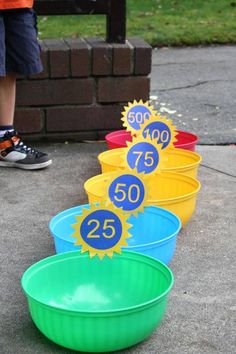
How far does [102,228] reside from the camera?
2051 millimetres

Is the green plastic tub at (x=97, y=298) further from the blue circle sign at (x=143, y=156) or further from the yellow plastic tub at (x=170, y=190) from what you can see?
A: the blue circle sign at (x=143, y=156)

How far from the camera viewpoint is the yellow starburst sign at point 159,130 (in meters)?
3.09

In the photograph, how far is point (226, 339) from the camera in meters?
2.01

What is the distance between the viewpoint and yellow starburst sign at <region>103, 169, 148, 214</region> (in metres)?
2.35

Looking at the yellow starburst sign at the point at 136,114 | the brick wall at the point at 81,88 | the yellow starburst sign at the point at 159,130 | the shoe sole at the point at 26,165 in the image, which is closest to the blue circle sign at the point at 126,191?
the yellow starburst sign at the point at 159,130

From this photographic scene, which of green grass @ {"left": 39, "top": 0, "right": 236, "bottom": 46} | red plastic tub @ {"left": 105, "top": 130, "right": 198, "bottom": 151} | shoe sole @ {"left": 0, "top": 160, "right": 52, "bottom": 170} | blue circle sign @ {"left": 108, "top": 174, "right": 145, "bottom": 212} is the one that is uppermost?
blue circle sign @ {"left": 108, "top": 174, "right": 145, "bottom": 212}

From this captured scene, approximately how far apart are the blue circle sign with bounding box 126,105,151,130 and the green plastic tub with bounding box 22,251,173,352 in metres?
1.14

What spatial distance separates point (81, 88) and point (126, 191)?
1.69 meters

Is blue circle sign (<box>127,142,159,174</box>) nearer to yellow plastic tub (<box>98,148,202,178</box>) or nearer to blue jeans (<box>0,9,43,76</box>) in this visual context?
yellow plastic tub (<box>98,148,202,178</box>)

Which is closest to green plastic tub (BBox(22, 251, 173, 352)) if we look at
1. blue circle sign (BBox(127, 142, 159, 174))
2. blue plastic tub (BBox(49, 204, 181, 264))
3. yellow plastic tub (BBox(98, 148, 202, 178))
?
blue plastic tub (BBox(49, 204, 181, 264))

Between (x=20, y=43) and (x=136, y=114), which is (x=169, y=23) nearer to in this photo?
(x=20, y=43)

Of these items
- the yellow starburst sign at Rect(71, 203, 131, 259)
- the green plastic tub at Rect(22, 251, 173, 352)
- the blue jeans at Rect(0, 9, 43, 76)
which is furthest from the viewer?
the blue jeans at Rect(0, 9, 43, 76)

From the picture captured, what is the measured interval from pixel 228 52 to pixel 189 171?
420 centimetres

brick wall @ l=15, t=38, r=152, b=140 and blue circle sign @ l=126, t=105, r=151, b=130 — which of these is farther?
brick wall @ l=15, t=38, r=152, b=140
